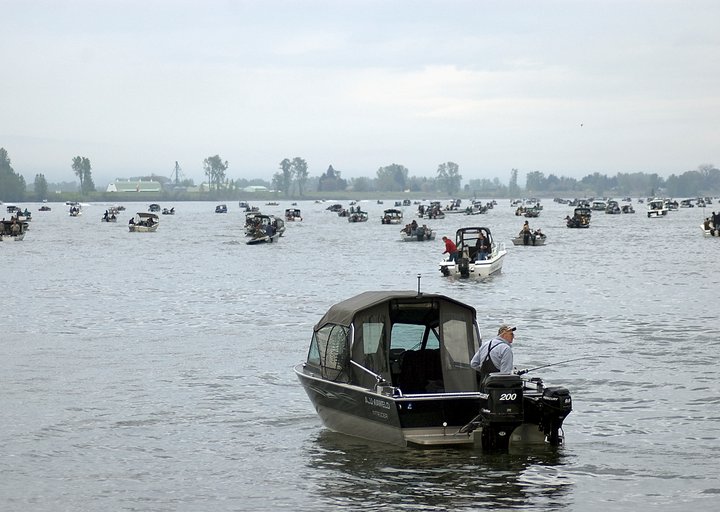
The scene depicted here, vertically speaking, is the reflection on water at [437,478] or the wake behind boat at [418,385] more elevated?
the wake behind boat at [418,385]

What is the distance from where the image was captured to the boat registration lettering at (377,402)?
64.2 ft

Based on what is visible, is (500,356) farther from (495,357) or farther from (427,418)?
(427,418)

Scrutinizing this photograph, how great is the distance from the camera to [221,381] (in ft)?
94.6

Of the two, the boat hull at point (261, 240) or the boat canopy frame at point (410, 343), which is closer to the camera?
the boat canopy frame at point (410, 343)

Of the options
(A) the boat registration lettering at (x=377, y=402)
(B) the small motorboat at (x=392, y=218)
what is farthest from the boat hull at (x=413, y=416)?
(B) the small motorboat at (x=392, y=218)

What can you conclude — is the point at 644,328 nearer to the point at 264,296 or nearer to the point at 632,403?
the point at 632,403

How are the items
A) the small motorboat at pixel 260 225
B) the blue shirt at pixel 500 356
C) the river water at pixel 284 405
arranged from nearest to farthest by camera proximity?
the river water at pixel 284 405
the blue shirt at pixel 500 356
the small motorboat at pixel 260 225

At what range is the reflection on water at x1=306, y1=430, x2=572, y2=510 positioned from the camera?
1762 cm

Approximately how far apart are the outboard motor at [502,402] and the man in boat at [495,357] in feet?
2.26

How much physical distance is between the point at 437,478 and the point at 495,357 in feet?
7.84

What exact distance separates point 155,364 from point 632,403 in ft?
43.2

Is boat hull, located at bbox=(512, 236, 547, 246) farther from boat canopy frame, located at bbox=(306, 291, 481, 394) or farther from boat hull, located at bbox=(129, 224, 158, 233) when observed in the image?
boat canopy frame, located at bbox=(306, 291, 481, 394)

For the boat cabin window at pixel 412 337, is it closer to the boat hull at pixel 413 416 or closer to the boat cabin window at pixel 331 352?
the boat cabin window at pixel 331 352

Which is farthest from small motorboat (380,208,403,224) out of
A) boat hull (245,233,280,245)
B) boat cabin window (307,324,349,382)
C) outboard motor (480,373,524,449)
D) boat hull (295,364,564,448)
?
outboard motor (480,373,524,449)
